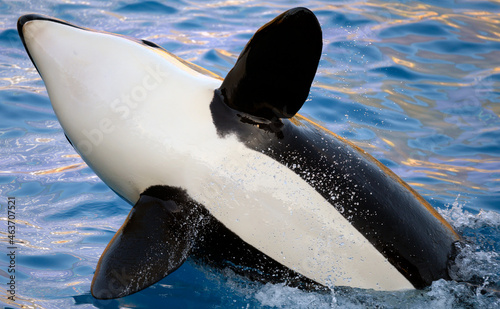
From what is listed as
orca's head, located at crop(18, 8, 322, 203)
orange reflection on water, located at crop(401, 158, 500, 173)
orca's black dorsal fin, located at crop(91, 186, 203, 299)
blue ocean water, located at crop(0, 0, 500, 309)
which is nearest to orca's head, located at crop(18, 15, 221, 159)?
orca's head, located at crop(18, 8, 322, 203)

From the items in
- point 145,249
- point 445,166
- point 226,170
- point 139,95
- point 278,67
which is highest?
point 278,67

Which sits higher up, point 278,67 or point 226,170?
point 278,67

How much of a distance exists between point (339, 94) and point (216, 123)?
4936mm

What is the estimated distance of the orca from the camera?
3.15 metres

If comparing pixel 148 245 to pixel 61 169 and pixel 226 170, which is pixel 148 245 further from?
pixel 61 169

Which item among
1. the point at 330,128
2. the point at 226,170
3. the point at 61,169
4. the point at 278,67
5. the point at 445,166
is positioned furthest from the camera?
the point at 330,128

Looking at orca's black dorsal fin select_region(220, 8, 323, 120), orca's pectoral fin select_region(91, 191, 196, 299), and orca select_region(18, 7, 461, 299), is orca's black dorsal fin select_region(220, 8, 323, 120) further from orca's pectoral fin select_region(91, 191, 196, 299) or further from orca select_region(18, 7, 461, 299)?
orca's pectoral fin select_region(91, 191, 196, 299)

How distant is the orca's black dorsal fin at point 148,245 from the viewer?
Result: 2.98 m

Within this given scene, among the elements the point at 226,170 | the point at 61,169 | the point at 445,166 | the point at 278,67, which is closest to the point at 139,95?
the point at 226,170

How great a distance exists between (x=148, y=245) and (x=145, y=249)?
0.03 m

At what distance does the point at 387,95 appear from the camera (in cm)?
812

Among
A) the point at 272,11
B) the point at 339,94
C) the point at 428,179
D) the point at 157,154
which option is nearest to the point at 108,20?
the point at 272,11

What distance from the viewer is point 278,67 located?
3041mm

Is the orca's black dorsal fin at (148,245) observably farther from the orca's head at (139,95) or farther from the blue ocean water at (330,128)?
the blue ocean water at (330,128)
